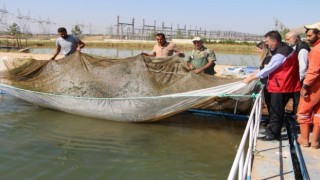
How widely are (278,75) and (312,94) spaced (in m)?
0.55

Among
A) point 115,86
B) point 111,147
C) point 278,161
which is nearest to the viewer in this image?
point 278,161

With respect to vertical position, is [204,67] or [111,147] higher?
[204,67]

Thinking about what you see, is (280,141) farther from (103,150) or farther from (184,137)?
(103,150)

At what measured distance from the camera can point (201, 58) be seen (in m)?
7.89

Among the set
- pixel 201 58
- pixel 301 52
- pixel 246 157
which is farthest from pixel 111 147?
pixel 301 52

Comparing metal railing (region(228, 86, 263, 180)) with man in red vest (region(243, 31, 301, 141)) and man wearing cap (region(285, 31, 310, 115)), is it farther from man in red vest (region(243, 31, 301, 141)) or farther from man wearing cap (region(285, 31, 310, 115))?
man wearing cap (region(285, 31, 310, 115))

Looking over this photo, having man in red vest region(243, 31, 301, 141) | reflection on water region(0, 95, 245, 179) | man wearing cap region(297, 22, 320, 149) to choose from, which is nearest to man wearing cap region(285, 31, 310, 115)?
man in red vest region(243, 31, 301, 141)

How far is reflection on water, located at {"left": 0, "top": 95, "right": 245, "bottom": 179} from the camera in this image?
5387 mm

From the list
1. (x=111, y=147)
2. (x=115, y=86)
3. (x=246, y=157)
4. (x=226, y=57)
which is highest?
(x=115, y=86)

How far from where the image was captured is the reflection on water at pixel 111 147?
5387 millimetres

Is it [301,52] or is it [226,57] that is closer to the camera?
[301,52]

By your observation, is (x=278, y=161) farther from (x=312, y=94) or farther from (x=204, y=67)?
(x=204, y=67)

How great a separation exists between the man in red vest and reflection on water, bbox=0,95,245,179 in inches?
41.3

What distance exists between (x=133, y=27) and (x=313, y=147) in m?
61.4
